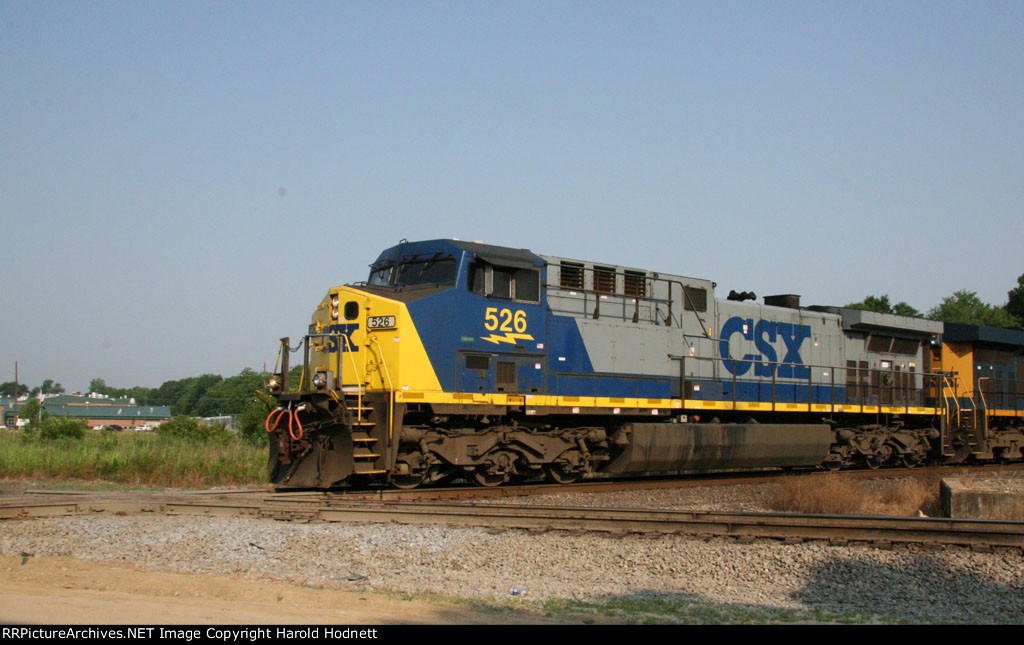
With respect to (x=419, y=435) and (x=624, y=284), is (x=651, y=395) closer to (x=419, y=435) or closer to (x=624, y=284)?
(x=624, y=284)

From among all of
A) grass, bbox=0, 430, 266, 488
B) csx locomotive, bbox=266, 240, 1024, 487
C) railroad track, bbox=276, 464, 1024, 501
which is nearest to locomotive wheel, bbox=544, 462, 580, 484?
csx locomotive, bbox=266, 240, 1024, 487

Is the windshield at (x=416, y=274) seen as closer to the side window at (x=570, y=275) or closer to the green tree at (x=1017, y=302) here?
the side window at (x=570, y=275)

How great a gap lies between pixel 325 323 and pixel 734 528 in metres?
7.61

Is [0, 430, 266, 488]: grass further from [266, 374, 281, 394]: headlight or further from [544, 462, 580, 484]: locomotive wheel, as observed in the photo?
[544, 462, 580, 484]: locomotive wheel

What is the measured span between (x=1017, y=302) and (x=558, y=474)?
6009 cm

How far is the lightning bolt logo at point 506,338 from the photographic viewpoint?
535 inches

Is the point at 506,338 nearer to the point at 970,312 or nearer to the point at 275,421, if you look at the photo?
the point at 275,421

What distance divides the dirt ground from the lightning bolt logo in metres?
6.62

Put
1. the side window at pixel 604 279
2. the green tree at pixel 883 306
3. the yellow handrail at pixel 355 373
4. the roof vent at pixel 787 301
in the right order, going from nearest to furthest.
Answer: the yellow handrail at pixel 355 373, the side window at pixel 604 279, the roof vent at pixel 787 301, the green tree at pixel 883 306

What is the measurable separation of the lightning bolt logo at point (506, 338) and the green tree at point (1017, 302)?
59.3 metres

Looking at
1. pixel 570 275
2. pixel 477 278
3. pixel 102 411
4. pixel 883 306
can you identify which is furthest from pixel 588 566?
pixel 102 411

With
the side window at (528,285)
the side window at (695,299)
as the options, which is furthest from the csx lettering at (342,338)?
the side window at (695,299)

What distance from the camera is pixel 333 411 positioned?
12.2 m

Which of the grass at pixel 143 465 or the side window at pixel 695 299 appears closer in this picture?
the side window at pixel 695 299
